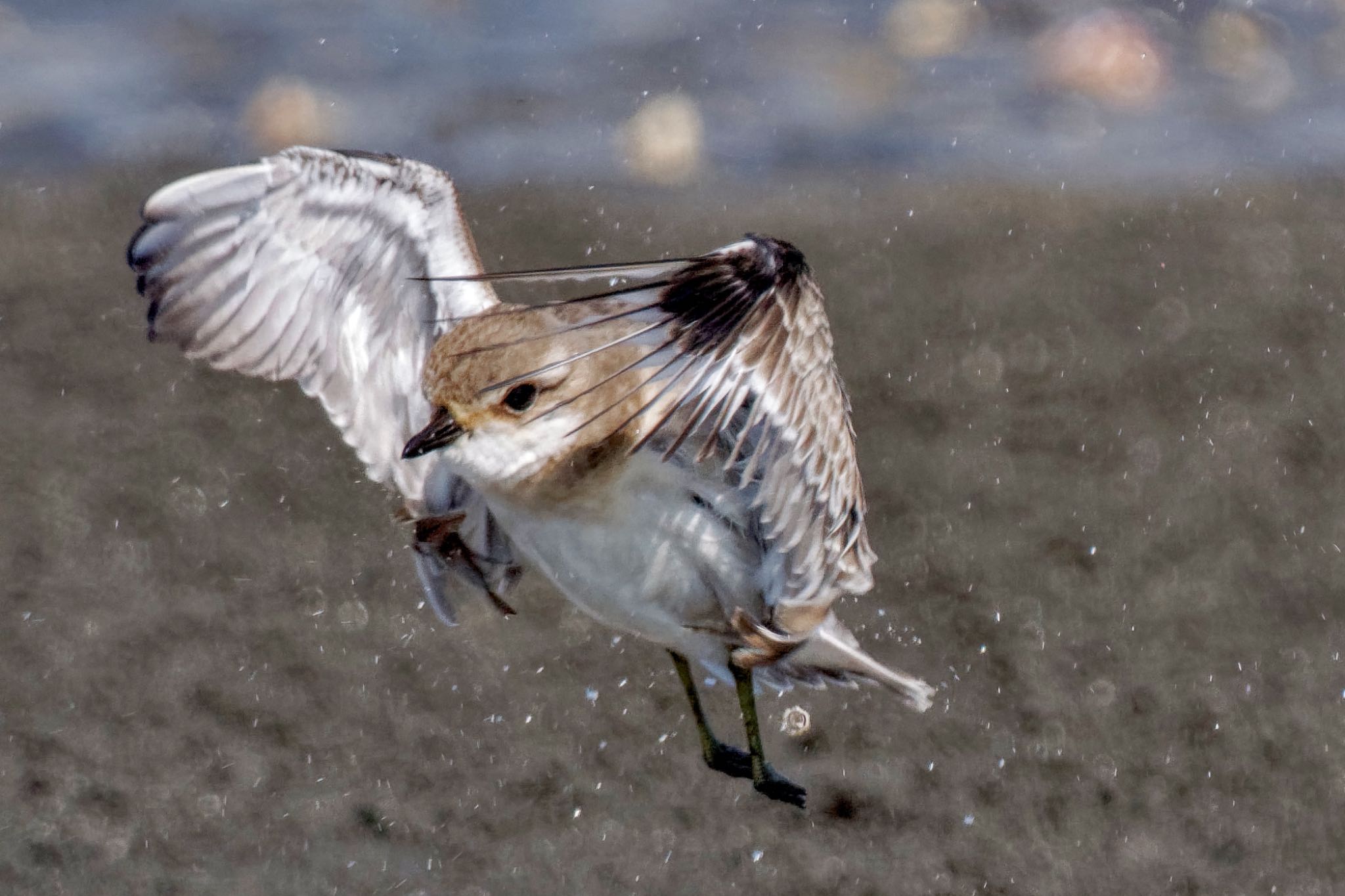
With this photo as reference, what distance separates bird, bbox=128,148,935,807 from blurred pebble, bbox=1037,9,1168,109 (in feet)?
14.1

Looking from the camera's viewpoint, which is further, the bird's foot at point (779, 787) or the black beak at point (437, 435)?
the bird's foot at point (779, 787)

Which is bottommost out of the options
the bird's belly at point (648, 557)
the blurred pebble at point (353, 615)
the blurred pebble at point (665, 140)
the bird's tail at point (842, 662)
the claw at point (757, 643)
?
the blurred pebble at point (665, 140)

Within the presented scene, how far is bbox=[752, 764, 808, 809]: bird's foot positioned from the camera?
3107 mm

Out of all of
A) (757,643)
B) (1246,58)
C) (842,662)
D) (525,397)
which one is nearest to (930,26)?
(1246,58)

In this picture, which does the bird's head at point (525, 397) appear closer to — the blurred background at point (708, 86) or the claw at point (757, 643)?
the claw at point (757, 643)

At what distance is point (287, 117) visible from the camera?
660cm

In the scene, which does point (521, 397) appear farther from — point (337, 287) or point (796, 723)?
point (796, 723)

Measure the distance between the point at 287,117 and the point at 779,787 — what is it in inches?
170

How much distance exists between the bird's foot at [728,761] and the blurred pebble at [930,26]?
4.46 metres

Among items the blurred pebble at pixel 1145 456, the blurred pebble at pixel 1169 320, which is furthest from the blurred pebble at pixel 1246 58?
the blurred pebble at pixel 1145 456

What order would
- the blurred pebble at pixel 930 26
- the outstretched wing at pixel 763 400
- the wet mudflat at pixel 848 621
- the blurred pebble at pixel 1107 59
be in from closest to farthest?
the outstretched wing at pixel 763 400 < the wet mudflat at pixel 848 621 < the blurred pebble at pixel 1107 59 < the blurred pebble at pixel 930 26

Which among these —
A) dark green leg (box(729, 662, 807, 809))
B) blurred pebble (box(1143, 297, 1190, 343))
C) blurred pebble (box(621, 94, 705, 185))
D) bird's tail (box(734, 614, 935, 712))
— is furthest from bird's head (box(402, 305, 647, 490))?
blurred pebble (box(621, 94, 705, 185))

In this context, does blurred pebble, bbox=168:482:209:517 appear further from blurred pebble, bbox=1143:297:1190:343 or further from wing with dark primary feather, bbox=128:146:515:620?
blurred pebble, bbox=1143:297:1190:343

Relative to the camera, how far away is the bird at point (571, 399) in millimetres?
2275
